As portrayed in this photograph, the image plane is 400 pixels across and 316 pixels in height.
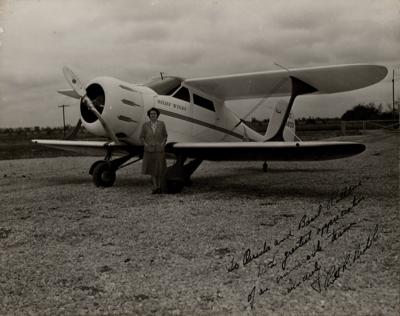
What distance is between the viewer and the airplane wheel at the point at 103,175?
8.42 metres

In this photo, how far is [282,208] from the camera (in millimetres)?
5965

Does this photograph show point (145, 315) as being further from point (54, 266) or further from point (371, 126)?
point (371, 126)

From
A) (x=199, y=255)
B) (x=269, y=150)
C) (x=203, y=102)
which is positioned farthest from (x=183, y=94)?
(x=199, y=255)

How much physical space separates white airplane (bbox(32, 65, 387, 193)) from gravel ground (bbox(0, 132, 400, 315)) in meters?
0.83

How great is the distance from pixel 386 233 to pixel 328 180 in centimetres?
510

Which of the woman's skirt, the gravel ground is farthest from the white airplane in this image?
the gravel ground

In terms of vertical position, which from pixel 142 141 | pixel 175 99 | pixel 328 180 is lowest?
pixel 328 180

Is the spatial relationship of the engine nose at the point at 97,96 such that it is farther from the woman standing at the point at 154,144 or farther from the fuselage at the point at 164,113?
the woman standing at the point at 154,144

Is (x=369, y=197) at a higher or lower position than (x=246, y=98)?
lower

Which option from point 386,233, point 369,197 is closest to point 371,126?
point 369,197

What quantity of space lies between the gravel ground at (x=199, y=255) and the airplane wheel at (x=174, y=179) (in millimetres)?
245

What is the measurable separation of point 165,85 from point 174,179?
7.23 feet
